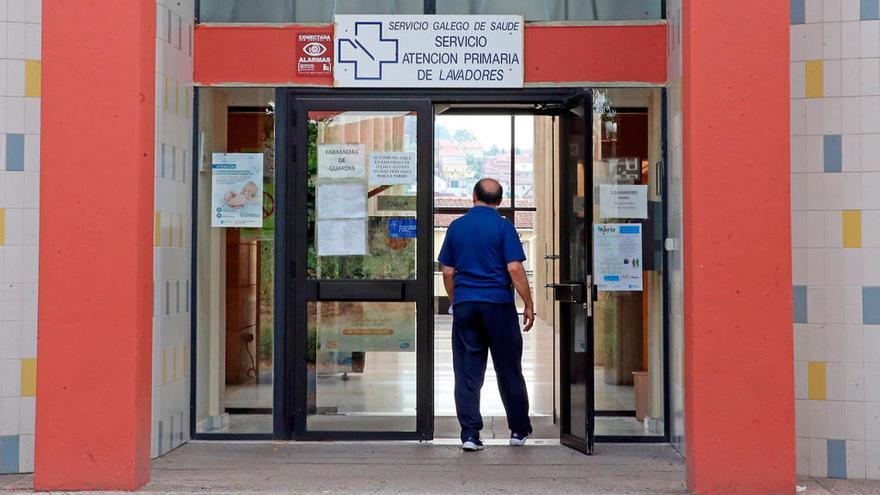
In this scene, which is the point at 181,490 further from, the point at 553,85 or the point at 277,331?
the point at 553,85

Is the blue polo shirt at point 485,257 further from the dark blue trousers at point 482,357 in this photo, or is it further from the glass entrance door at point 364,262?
the glass entrance door at point 364,262

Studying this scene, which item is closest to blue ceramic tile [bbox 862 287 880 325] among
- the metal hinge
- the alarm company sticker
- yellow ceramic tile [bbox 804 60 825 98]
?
yellow ceramic tile [bbox 804 60 825 98]

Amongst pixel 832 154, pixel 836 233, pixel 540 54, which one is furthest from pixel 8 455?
pixel 832 154

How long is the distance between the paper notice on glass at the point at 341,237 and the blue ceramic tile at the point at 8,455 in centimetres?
216

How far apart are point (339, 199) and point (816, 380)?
10.2ft

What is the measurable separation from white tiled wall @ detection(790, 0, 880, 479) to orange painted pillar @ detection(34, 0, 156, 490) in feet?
11.3

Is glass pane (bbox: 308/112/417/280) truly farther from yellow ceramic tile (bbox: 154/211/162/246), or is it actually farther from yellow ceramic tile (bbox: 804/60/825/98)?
yellow ceramic tile (bbox: 804/60/825/98)

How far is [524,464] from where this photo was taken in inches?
236

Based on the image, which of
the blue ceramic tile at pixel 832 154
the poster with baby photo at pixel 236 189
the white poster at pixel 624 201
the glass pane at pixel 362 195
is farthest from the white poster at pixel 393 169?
the blue ceramic tile at pixel 832 154

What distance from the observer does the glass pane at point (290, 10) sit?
6.73 meters

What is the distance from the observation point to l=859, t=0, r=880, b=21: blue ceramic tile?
5.45 metres

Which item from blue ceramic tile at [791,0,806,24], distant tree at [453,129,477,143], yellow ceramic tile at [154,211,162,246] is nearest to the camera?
blue ceramic tile at [791,0,806,24]

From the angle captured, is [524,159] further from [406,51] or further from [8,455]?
[8,455]

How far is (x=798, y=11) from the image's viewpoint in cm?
555
